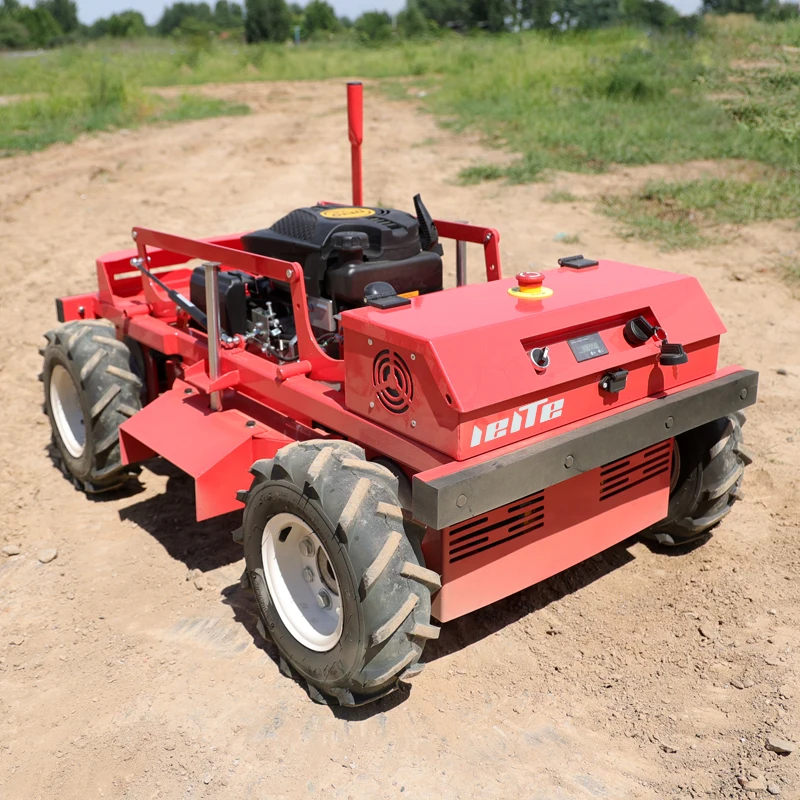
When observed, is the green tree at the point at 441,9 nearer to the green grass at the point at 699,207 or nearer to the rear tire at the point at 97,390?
the green grass at the point at 699,207

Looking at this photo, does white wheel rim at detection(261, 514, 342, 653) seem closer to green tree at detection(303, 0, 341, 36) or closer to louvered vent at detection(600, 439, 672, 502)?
louvered vent at detection(600, 439, 672, 502)

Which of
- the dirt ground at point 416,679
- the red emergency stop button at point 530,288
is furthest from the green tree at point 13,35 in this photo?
the red emergency stop button at point 530,288

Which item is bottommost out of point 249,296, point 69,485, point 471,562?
point 69,485

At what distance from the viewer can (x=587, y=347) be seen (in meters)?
3.07

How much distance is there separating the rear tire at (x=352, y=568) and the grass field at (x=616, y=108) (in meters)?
5.59

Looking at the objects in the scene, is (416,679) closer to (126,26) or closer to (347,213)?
(347,213)

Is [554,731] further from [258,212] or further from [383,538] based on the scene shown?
[258,212]

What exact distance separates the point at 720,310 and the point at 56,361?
433 cm

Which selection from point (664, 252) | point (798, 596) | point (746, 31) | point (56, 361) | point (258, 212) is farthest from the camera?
point (746, 31)

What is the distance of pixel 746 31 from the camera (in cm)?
1664

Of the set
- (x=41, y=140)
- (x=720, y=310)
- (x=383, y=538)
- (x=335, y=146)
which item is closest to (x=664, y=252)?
(x=720, y=310)

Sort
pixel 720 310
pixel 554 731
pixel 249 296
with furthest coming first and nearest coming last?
1. pixel 720 310
2. pixel 249 296
3. pixel 554 731

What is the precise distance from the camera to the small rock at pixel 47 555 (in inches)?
Answer: 157

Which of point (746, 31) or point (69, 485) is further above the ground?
point (746, 31)
